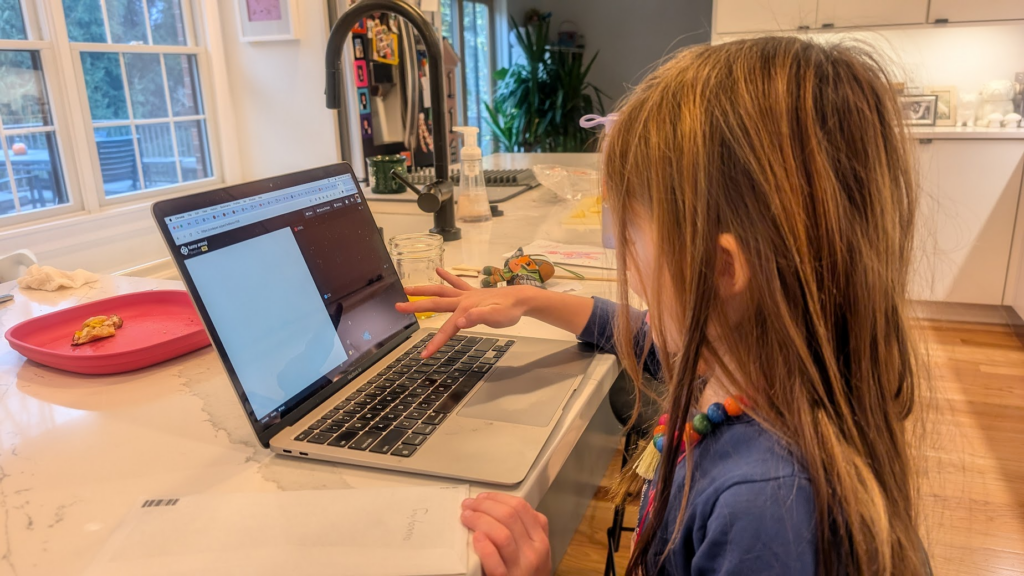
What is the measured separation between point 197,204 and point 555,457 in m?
0.45

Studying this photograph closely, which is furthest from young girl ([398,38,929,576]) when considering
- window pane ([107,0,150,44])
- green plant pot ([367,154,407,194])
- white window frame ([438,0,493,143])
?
white window frame ([438,0,493,143])

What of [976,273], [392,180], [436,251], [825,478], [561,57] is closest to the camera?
[825,478]

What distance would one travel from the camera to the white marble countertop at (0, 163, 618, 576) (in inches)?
22.8

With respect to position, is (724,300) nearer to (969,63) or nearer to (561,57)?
(969,63)

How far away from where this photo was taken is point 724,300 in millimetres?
567

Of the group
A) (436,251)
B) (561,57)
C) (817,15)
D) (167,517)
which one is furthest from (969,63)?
(167,517)

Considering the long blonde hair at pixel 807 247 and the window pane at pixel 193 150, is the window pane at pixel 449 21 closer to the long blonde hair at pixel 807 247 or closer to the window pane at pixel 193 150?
the window pane at pixel 193 150

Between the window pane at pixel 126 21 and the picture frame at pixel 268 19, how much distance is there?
426mm

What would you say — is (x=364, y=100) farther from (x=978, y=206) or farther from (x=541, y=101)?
(x=978, y=206)

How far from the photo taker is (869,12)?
11.0ft

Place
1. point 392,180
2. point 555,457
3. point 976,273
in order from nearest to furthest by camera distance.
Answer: point 555,457, point 392,180, point 976,273

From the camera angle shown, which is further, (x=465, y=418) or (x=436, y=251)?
(x=436, y=251)

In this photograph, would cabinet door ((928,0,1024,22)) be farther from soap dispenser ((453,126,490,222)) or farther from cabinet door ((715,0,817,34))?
soap dispenser ((453,126,490,222))

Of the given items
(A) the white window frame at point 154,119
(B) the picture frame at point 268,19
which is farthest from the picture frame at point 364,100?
(A) the white window frame at point 154,119
